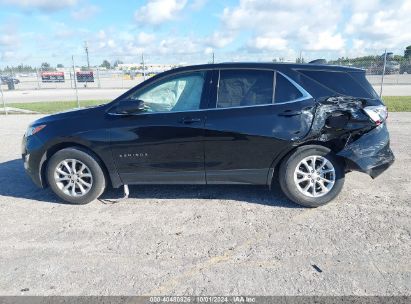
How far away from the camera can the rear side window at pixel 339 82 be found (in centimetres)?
404

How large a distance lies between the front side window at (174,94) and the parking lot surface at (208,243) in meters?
1.27

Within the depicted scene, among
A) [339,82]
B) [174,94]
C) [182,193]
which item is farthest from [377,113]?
[182,193]

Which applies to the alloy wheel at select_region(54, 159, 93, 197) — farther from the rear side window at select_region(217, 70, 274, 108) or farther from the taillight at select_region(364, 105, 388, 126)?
the taillight at select_region(364, 105, 388, 126)

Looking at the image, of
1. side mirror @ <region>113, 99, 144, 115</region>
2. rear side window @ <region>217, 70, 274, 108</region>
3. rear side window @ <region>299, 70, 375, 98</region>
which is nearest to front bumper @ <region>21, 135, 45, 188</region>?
side mirror @ <region>113, 99, 144, 115</region>

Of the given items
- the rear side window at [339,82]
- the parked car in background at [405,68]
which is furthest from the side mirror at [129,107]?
the parked car in background at [405,68]

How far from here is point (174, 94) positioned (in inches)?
165

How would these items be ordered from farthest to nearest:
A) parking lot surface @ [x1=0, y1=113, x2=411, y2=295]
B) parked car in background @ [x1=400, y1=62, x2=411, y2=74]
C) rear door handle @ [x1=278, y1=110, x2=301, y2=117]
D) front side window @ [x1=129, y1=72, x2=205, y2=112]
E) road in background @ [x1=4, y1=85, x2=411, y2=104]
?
1. parked car in background @ [x1=400, y1=62, x2=411, y2=74]
2. road in background @ [x1=4, y1=85, x2=411, y2=104]
3. front side window @ [x1=129, y1=72, x2=205, y2=112]
4. rear door handle @ [x1=278, y1=110, x2=301, y2=117]
5. parking lot surface @ [x1=0, y1=113, x2=411, y2=295]

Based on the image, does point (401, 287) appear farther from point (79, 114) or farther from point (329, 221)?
point (79, 114)

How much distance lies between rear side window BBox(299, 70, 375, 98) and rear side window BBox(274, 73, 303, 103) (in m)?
0.24

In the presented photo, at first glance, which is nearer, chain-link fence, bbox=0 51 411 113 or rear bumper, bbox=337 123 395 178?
rear bumper, bbox=337 123 395 178

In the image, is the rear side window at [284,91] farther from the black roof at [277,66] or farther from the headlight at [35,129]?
the headlight at [35,129]

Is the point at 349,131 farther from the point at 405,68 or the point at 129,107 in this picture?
the point at 405,68

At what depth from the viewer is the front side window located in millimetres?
4137

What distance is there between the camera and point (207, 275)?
287 cm
